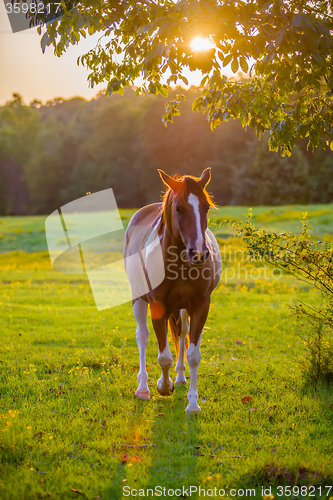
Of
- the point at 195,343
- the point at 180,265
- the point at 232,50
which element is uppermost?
the point at 232,50

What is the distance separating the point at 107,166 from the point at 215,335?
4903cm

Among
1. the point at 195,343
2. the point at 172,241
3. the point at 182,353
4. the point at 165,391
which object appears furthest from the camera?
the point at 182,353

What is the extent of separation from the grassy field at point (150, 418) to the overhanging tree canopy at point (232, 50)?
77.9 inches

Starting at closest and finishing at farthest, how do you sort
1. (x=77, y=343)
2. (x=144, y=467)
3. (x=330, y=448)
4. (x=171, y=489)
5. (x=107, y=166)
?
(x=171, y=489) < (x=144, y=467) < (x=330, y=448) < (x=77, y=343) < (x=107, y=166)

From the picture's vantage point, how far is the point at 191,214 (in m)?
4.09

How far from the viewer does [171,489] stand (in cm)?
332

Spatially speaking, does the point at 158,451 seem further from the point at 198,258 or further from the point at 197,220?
the point at 197,220

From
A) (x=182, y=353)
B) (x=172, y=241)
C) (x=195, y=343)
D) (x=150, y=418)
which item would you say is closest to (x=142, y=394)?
(x=150, y=418)

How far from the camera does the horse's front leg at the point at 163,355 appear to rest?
16.3 feet

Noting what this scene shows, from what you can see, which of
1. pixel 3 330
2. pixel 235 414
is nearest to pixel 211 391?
pixel 235 414

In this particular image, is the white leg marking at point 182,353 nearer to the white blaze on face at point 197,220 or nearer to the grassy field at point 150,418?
the grassy field at point 150,418

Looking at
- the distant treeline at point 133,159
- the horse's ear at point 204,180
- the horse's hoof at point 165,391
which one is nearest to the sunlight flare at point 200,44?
the horse's ear at point 204,180

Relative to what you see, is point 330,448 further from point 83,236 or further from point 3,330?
point 83,236

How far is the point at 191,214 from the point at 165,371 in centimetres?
212
